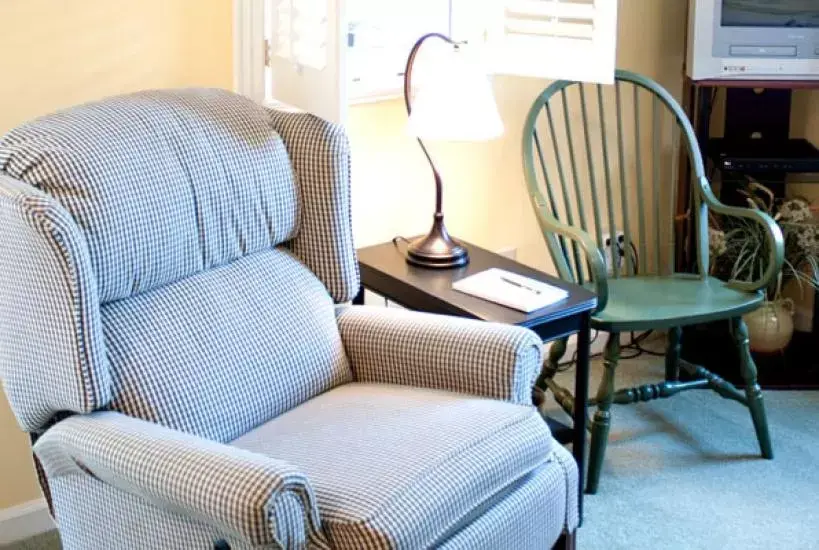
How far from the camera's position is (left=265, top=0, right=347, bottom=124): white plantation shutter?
8.16ft

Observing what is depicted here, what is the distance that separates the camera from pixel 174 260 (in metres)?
2.18

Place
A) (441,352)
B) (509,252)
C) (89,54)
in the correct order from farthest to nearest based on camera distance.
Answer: (509,252)
(89,54)
(441,352)

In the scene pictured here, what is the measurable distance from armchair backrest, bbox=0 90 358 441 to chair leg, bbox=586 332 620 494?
27.6 inches

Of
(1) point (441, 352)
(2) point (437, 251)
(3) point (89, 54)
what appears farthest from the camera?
(2) point (437, 251)

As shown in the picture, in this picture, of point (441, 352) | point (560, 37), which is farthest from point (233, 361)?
point (560, 37)

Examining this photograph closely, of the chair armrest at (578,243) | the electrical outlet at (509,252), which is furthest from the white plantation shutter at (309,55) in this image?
the electrical outlet at (509,252)

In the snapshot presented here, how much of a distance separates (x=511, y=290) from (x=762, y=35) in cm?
121

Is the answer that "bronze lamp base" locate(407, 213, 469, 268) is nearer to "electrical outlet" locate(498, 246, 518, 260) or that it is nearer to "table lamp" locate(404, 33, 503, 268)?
"table lamp" locate(404, 33, 503, 268)

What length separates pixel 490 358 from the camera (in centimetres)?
226

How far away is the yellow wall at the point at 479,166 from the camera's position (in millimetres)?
3059

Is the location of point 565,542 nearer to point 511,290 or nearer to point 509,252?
point 511,290

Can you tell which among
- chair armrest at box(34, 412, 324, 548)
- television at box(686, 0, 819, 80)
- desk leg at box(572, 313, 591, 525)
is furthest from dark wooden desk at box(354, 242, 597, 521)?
television at box(686, 0, 819, 80)

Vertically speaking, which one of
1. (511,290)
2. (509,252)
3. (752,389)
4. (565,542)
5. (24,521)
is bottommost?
(24,521)

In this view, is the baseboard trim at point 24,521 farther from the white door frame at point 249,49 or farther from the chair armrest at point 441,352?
the white door frame at point 249,49
